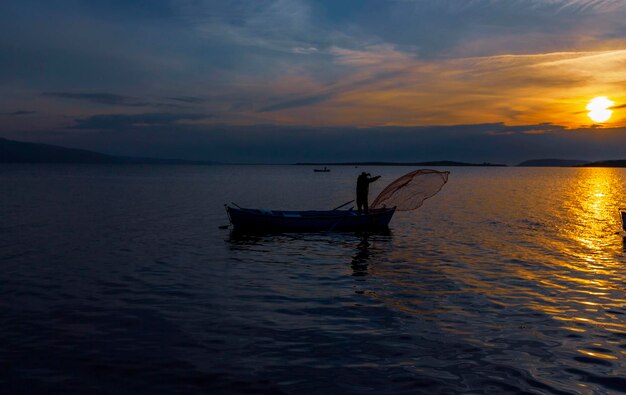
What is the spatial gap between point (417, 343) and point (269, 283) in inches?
259

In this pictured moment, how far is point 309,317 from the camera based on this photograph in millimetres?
12320

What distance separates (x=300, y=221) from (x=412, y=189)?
6459mm

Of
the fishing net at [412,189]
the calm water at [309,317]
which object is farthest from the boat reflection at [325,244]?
the fishing net at [412,189]

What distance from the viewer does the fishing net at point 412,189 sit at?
85.7 ft

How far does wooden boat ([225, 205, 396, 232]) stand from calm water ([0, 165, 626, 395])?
3389 millimetres

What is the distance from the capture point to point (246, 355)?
32.3 feet

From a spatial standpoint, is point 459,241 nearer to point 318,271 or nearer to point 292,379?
point 318,271

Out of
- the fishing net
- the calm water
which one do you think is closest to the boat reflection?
the calm water

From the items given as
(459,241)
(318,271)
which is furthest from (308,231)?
(318,271)

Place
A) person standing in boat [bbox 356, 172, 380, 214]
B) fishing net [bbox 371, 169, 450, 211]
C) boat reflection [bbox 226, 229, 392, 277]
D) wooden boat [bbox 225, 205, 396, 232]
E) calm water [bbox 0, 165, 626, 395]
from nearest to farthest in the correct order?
calm water [bbox 0, 165, 626, 395] < boat reflection [bbox 226, 229, 392, 277] < fishing net [bbox 371, 169, 450, 211] < wooden boat [bbox 225, 205, 396, 232] < person standing in boat [bbox 356, 172, 380, 214]

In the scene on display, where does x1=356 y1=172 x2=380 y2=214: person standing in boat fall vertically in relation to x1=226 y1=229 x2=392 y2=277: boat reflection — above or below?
above

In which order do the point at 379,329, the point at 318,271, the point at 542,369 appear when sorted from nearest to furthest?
the point at 542,369, the point at 379,329, the point at 318,271

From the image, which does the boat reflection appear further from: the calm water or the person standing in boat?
the person standing in boat

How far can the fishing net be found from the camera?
1028 inches
